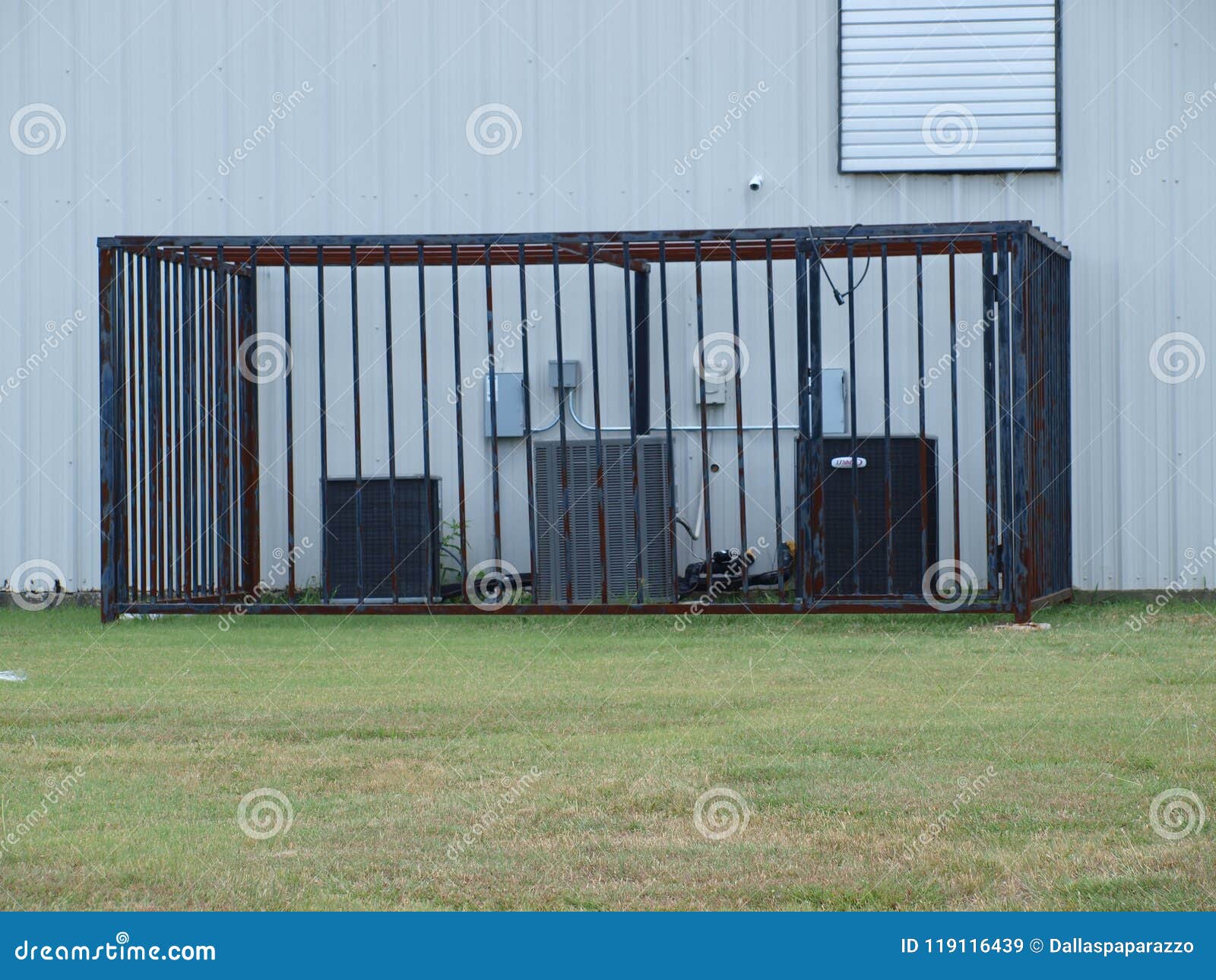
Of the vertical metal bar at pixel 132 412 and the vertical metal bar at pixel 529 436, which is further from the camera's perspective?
the vertical metal bar at pixel 132 412

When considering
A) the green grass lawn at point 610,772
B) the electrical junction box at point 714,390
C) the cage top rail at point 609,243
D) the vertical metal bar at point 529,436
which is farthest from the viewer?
the electrical junction box at point 714,390

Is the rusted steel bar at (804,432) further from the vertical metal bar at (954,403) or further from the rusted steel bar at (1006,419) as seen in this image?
the rusted steel bar at (1006,419)

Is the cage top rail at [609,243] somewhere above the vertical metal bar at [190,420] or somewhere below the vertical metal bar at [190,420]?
above

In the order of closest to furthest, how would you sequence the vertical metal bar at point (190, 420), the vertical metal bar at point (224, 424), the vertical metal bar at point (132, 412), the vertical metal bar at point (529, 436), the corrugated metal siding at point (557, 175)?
the vertical metal bar at point (529, 436)
the vertical metal bar at point (132, 412)
the vertical metal bar at point (190, 420)
the vertical metal bar at point (224, 424)
the corrugated metal siding at point (557, 175)

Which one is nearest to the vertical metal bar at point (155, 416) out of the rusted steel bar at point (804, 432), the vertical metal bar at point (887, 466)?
the rusted steel bar at point (804, 432)

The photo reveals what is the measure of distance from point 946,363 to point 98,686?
677 cm

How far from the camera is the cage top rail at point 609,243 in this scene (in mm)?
9898

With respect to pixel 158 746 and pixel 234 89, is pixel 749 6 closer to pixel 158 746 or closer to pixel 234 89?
pixel 234 89

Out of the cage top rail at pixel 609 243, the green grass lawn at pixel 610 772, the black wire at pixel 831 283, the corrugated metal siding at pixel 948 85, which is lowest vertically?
the green grass lawn at pixel 610 772

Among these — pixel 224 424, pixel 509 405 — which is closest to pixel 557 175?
pixel 509 405

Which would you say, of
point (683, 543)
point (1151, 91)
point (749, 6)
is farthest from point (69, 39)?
point (1151, 91)

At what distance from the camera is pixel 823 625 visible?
33.3 ft

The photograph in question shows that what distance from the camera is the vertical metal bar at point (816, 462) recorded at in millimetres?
10016

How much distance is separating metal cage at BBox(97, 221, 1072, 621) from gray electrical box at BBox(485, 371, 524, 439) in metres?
0.03
